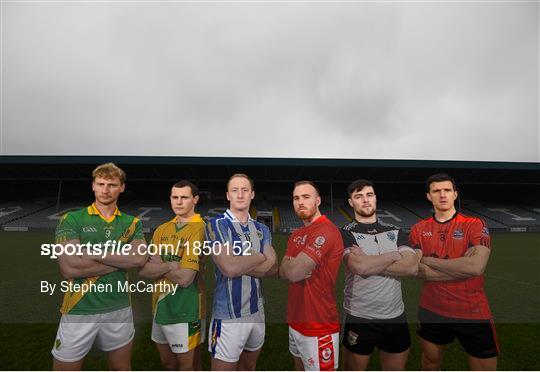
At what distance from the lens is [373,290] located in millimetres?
2354

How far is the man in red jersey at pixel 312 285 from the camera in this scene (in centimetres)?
218

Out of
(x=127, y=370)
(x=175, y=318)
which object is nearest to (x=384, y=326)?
(x=175, y=318)

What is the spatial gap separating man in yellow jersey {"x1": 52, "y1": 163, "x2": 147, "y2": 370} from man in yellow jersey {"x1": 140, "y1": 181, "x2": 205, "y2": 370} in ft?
0.68

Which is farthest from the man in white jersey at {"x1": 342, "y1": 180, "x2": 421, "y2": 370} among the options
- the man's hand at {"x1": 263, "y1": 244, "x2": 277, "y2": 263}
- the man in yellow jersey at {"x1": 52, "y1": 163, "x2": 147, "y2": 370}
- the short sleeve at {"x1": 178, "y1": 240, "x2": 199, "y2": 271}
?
the man in yellow jersey at {"x1": 52, "y1": 163, "x2": 147, "y2": 370}

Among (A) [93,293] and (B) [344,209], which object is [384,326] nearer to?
(A) [93,293]

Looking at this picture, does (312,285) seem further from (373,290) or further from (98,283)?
(98,283)

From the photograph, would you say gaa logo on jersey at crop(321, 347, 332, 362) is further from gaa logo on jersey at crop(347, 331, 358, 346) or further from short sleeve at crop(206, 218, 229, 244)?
short sleeve at crop(206, 218, 229, 244)

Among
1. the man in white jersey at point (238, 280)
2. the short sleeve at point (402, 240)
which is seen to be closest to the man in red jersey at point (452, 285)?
the short sleeve at point (402, 240)

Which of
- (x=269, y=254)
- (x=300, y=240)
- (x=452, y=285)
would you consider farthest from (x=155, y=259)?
(x=452, y=285)

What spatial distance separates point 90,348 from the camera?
2283 mm

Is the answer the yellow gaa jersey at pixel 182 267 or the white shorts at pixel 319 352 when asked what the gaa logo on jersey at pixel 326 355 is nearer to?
the white shorts at pixel 319 352

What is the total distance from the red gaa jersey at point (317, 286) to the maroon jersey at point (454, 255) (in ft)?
2.96

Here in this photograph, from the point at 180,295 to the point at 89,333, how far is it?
0.71m

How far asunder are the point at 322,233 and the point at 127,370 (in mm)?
1939
